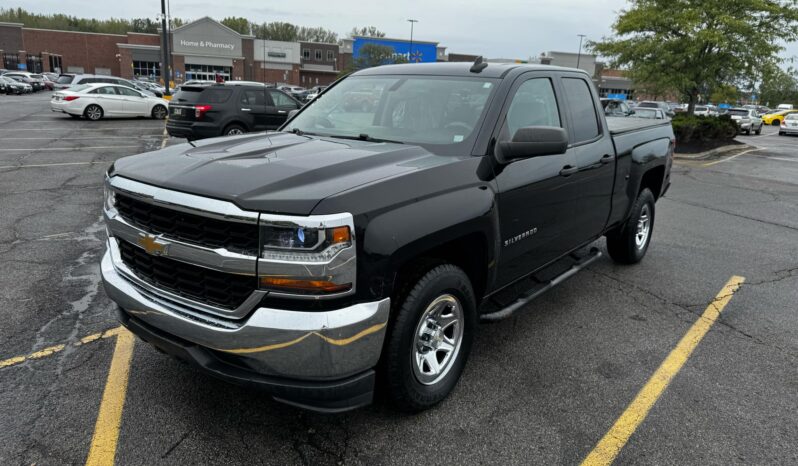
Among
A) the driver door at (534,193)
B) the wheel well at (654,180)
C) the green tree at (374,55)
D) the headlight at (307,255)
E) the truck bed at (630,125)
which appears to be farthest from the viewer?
the green tree at (374,55)

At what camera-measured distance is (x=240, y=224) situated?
235 centimetres

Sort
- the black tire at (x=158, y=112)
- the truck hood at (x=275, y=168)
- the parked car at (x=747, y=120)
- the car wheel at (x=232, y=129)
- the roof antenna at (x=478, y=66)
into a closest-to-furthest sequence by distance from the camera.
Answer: the truck hood at (x=275, y=168)
the roof antenna at (x=478, y=66)
the car wheel at (x=232, y=129)
the black tire at (x=158, y=112)
the parked car at (x=747, y=120)

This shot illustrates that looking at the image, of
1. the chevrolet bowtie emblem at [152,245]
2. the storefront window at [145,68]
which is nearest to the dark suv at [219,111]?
the chevrolet bowtie emblem at [152,245]

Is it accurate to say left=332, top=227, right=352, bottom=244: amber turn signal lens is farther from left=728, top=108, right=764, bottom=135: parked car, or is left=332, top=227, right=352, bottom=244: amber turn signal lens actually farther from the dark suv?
left=728, top=108, right=764, bottom=135: parked car

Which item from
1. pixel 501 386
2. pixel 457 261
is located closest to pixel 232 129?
pixel 457 261

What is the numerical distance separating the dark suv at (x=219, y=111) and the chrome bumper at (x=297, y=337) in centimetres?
1188

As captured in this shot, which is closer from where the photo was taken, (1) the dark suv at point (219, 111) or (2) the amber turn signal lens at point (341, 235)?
(2) the amber turn signal lens at point (341, 235)

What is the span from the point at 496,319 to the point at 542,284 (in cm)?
84

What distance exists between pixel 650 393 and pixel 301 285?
7.92ft

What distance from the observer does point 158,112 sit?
23.2 meters

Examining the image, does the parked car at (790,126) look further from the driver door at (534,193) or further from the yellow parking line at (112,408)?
the yellow parking line at (112,408)

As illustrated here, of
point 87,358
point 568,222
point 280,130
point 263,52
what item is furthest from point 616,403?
point 263,52

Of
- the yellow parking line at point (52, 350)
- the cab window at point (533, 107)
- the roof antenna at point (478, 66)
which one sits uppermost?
the roof antenna at point (478, 66)

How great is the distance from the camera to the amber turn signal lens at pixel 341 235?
2.31m
